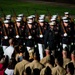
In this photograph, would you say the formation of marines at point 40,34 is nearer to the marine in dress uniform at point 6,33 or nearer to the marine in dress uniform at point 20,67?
the marine in dress uniform at point 6,33

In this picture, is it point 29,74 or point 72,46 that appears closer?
point 29,74

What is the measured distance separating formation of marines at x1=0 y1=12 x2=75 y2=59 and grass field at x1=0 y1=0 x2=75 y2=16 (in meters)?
10.3

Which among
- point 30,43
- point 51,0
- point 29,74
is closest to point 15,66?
point 29,74

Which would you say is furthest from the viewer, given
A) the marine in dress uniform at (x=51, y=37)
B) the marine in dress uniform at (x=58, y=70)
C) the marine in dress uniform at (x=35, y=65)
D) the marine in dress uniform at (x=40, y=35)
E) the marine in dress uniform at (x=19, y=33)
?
the marine in dress uniform at (x=19, y=33)

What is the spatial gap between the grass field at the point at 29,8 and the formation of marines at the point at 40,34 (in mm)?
10263

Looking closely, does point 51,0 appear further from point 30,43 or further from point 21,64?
point 21,64

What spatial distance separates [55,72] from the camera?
11766 mm

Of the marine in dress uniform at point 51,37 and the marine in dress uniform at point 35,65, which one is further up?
the marine in dress uniform at point 35,65

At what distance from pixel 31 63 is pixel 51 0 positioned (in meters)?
21.8

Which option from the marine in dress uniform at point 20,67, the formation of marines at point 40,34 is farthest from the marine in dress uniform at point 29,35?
the marine in dress uniform at point 20,67

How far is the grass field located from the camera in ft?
92.4

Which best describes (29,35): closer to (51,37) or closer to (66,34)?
(51,37)

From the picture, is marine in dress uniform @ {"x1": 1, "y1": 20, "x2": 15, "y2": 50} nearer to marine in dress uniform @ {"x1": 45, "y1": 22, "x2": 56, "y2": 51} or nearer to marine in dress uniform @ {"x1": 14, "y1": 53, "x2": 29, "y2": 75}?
marine in dress uniform @ {"x1": 45, "y1": 22, "x2": 56, "y2": 51}

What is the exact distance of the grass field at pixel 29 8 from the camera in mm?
28163
